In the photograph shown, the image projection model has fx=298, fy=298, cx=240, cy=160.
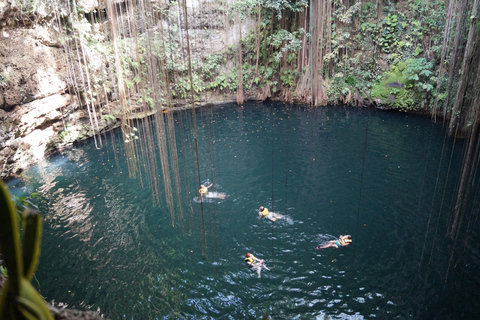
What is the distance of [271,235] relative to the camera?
518 cm

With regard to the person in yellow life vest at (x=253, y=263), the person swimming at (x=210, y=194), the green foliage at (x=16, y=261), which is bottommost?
the person in yellow life vest at (x=253, y=263)

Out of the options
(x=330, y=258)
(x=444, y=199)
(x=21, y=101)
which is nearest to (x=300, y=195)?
(x=330, y=258)

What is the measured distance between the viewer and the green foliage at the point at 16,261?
0.57 metres

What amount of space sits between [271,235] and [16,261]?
4837 millimetres

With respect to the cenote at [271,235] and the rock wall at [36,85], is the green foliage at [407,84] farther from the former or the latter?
the rock wall at [36,85]

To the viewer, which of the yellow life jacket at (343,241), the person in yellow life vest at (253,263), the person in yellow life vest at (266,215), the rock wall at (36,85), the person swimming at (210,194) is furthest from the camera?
the rock wall at (36,85)

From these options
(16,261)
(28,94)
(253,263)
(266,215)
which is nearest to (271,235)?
(266,215)

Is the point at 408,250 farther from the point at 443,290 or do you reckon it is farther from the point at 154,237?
the point at 154,237

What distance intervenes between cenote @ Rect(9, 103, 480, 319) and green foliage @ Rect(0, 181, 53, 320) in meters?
3.16

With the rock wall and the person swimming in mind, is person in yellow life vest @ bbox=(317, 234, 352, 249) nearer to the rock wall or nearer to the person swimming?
the person swimming

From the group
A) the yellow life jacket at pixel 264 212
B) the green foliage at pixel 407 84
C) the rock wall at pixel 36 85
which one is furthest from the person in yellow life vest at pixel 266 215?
the green foliage at pixel 407 84

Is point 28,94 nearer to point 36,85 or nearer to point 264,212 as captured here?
point 36,85

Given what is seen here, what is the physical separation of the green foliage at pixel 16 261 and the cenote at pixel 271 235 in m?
3.16

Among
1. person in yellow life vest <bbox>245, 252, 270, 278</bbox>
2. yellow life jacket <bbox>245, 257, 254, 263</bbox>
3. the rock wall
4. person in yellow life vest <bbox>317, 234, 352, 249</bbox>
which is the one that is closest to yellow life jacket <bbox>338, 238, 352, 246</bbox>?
person in yellow life vest <bbox>317, 234, 352, 249</bbox>
